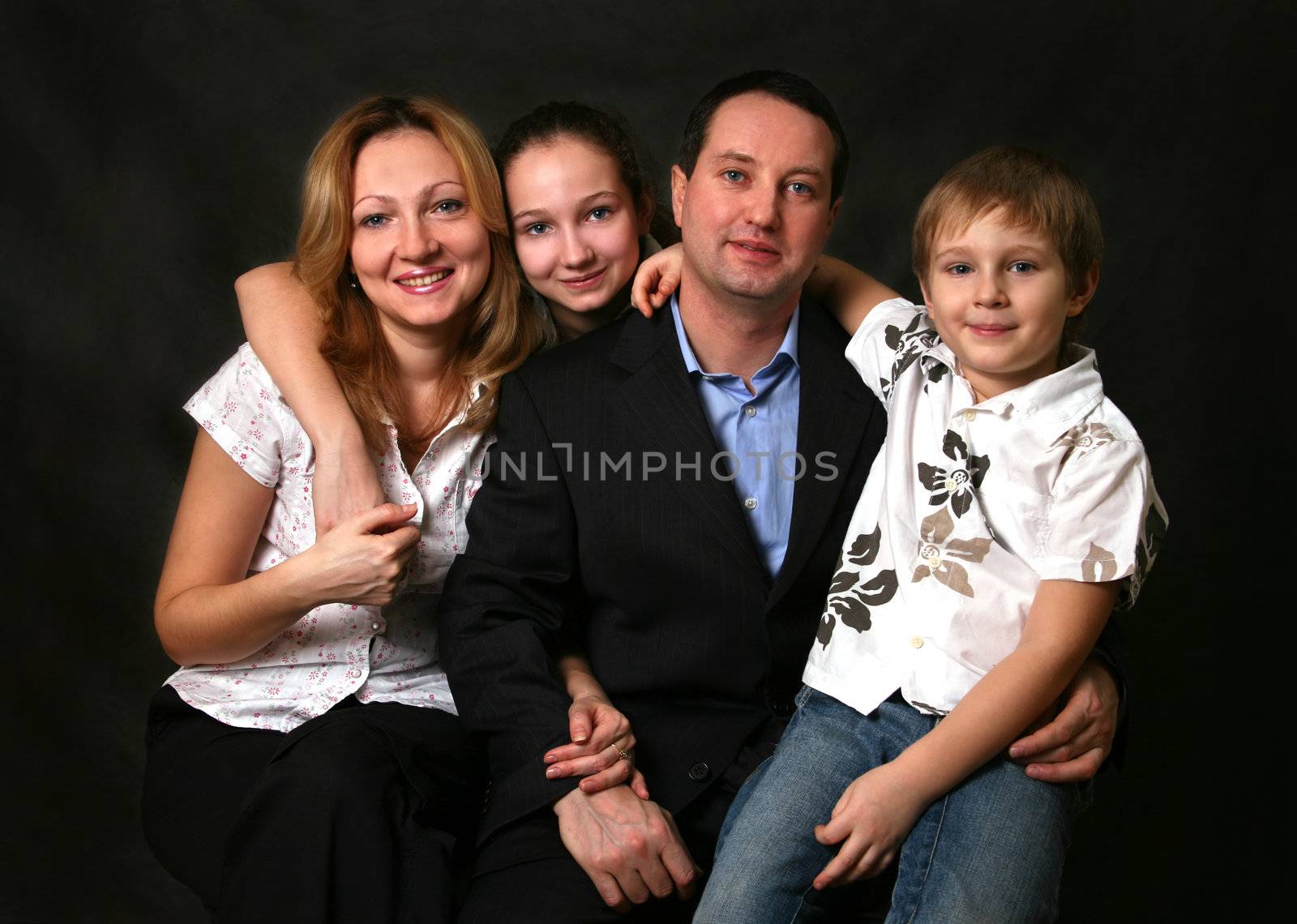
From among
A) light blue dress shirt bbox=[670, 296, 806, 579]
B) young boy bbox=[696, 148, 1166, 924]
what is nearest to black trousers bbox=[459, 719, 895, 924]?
young boy bbox=[696, 148, 1166, 924]

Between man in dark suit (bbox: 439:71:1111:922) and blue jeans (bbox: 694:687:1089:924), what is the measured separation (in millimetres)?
229

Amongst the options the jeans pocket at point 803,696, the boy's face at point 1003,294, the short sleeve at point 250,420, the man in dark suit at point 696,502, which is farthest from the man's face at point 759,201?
the short sleeve at point 250,420

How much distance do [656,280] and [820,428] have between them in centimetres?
47

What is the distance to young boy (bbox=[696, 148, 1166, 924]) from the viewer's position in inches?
78.0

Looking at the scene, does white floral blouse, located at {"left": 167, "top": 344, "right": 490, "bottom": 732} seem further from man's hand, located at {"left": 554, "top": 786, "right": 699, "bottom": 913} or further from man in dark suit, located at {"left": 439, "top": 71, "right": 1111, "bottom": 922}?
man's hand, located at {"left": 554, "top": 786, "right": 699, "bottom": 913}

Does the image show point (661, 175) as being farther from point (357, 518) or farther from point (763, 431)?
point (357, 518)

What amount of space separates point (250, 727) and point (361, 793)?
419mm

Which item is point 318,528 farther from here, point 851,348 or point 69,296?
point 69,296

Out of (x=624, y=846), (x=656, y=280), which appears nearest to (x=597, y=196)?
(x=656, y=280)

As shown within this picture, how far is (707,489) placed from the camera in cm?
236

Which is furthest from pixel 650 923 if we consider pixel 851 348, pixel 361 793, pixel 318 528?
pixel 851 348

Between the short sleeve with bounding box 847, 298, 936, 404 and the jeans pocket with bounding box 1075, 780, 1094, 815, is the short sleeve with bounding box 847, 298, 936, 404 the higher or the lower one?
the higher one

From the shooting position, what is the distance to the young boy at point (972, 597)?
198 centimetres

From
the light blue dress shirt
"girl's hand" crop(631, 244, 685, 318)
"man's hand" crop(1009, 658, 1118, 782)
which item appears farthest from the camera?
Result: "girl's hand" crop(631, 244, 685, 318)
